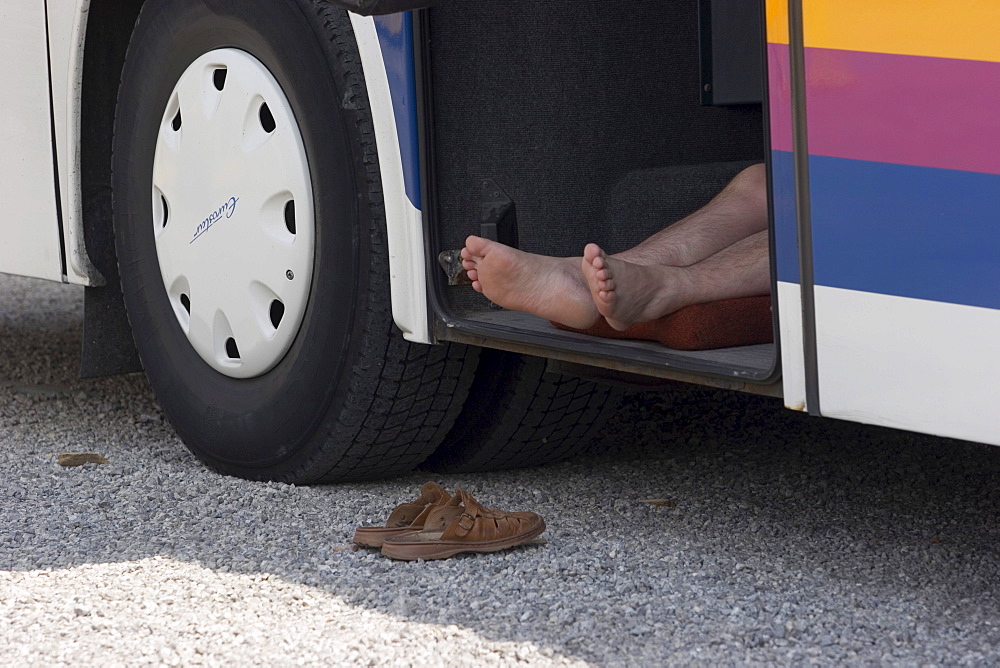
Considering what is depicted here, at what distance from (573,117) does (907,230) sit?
111 centimetres

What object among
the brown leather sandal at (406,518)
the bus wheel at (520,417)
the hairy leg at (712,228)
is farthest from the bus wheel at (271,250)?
the hairy leg at (712,228)

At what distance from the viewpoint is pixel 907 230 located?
5.16 feet

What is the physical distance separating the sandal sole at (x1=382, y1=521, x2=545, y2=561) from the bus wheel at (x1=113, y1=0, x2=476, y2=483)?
0.34 meters

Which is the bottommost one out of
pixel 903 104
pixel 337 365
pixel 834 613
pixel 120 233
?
pixel 834 613

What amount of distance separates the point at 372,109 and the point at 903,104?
1.04 m

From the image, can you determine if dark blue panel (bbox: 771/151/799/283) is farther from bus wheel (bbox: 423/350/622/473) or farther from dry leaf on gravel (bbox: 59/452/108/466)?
dry leaf on gravel (bbox: 59/452/108/466)

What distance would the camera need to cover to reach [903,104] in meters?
1.56

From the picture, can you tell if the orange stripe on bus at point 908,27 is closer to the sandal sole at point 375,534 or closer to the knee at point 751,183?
the knee at point 751,183

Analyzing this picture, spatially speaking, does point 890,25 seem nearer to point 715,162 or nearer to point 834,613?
point 834,613

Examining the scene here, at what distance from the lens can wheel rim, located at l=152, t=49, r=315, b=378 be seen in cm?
244

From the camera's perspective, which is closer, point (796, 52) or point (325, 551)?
point (796, 52)

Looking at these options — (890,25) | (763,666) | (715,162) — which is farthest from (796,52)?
→ (715,162)

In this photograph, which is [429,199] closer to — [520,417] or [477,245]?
[477,245]

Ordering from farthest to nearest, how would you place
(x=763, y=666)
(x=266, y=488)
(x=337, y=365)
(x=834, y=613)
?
1. (x=266, y=488)
2. (x=337, y=365)
3. (x=834, y=613)
4. (x=763, y=666)
